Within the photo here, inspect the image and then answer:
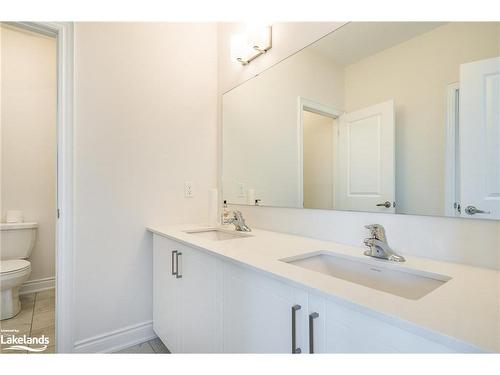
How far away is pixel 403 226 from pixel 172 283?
1.18m

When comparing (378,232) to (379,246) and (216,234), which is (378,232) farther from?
(216,234)

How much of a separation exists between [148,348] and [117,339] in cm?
20

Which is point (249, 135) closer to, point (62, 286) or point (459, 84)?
point (459, 84)

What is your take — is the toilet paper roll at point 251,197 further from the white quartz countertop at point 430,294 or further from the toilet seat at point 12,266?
the toilet seat at point 12,266

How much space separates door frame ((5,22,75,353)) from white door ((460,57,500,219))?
6.06ft

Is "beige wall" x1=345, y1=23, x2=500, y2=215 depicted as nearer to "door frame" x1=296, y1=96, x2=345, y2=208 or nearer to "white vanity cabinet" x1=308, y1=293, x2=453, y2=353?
"door frame" x1=296, y1=96, x2=345, y2=208

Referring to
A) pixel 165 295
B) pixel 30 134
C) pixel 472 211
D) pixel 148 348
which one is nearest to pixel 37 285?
pixel 30 134

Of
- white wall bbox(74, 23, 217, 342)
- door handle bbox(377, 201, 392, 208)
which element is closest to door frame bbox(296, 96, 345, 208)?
door handle bbox(377, 201, 392, 208)

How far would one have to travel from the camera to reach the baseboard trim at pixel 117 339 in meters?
1.52

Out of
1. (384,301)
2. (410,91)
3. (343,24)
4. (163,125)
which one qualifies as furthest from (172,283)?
(343,24)

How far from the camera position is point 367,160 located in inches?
46.1

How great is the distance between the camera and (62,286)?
4.84 feet

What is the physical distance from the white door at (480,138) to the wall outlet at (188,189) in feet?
5.17

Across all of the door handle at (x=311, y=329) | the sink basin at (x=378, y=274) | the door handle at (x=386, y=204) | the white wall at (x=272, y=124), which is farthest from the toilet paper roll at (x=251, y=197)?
the door handle at (x=311, y=329)
